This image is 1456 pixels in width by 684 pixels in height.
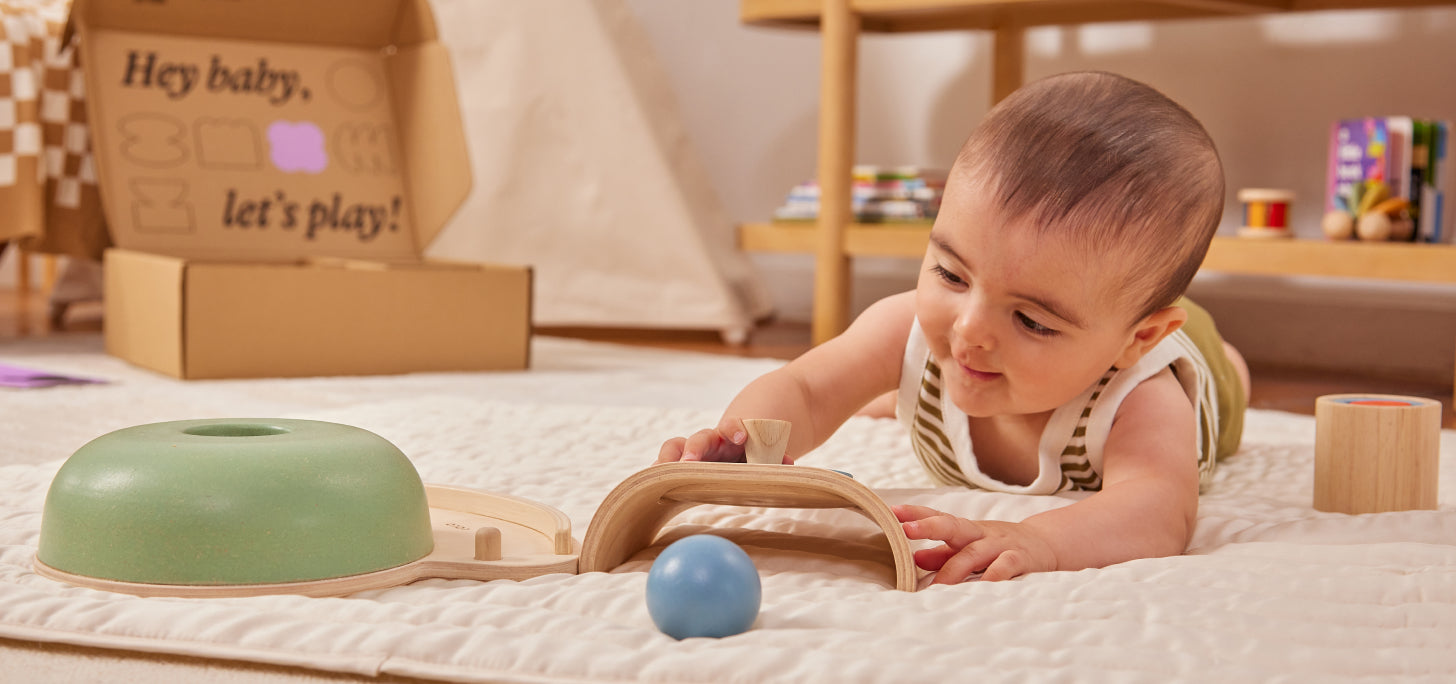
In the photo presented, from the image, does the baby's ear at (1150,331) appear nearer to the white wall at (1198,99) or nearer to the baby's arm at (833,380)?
the baby's arm at (833,380)

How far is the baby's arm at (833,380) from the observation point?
90cm

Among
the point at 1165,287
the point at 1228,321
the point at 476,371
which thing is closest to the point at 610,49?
the point at 476,371

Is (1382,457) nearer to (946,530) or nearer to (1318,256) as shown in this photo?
(946,530)

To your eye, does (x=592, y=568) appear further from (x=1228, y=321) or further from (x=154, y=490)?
(x=1228, y=321)

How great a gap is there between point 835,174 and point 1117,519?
1.28 metres

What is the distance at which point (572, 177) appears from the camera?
2217 millimetres

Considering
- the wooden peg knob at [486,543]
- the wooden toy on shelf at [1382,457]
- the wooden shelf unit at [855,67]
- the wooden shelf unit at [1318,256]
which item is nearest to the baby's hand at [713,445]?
the wooden peg knob at [486,543]

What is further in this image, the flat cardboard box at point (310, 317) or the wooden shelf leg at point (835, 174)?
the wooden shelf leg at point (835, 174)

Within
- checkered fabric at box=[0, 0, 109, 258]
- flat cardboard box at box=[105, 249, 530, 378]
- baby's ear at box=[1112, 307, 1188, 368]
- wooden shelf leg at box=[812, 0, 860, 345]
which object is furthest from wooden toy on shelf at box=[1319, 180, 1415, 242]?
checkered fabric at box=[0, 0, 109, 258]

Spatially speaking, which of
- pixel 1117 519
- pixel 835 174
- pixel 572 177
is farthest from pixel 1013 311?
pixel 572 177

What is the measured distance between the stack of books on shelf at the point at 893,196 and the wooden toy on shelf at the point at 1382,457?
43.9 inches

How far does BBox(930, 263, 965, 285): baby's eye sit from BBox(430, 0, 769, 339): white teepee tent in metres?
1.38

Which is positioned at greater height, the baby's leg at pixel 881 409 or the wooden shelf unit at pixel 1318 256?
the wooden shelf unit at pixel 1318 256

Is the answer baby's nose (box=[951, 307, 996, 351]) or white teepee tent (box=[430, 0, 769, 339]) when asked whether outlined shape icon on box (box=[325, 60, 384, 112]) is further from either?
baby's nose (box=[951, 307, 996, 351])
